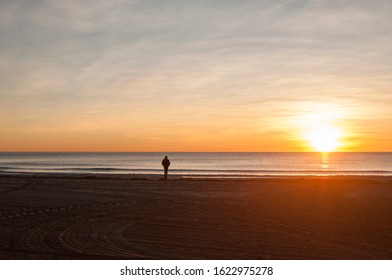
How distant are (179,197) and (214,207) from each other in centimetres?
363

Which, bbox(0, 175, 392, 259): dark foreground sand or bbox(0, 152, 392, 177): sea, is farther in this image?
bbox(0, 152, 392, 177): sea

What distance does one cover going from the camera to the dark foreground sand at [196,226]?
30.5 feet

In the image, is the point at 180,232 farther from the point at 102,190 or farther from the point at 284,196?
the point at 102,190

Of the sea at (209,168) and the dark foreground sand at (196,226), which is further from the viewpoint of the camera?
the sea at (209,168)

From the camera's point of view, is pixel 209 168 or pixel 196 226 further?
pixel 209 168

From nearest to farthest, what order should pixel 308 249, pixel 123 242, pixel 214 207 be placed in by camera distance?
pixel 308 249 < pixel 123 242 < pixel 214 207

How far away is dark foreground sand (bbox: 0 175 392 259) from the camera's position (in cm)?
930

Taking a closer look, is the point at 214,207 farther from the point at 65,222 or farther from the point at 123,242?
the point at 123,242

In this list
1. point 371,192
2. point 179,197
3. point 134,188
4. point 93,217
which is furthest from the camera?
point 134,188

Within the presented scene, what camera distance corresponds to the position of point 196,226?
12336mm
